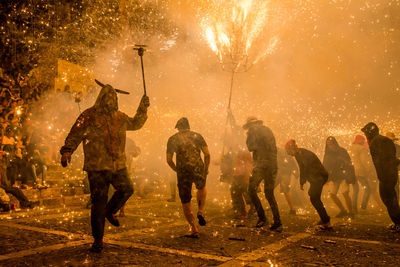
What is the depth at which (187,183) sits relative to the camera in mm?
4824

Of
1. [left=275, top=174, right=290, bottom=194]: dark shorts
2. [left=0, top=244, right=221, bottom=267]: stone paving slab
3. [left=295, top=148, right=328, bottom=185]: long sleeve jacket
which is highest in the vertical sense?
[left=295, top=148, right=328, bottom=185]: long sleeve jacket

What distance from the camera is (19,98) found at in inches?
417

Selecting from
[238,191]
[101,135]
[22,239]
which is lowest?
[22,239]

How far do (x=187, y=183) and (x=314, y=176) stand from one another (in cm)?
251

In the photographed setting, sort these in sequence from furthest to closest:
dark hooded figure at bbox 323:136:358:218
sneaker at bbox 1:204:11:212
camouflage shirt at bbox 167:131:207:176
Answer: dark hooded figure at bbox 323:136:358:218, sneaker at bbox 1:204:11:212, camouflage shirt at bbox 167:131:207:176

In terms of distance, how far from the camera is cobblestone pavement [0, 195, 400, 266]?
11.3 ft

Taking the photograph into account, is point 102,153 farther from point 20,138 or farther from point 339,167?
point 20,138

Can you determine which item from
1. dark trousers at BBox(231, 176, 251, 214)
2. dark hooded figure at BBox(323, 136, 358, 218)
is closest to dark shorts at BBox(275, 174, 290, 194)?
dark hooded figure at BBox(323, 136, 358, 218)

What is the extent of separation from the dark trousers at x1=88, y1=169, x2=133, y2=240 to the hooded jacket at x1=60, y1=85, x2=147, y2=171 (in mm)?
92

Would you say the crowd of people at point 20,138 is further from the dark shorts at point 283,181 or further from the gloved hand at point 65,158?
the dark shorts at point 283,181

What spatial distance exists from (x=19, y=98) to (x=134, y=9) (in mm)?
6189

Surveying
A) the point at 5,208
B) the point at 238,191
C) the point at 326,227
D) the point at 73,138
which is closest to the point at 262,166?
the point at 326,227

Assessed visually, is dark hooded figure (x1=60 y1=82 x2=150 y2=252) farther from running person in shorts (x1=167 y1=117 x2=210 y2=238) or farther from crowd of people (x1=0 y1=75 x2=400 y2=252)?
running person in shorts (x1=167 y1=117 x2=210 y2=238)

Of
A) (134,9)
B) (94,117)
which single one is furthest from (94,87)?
(94,117)
